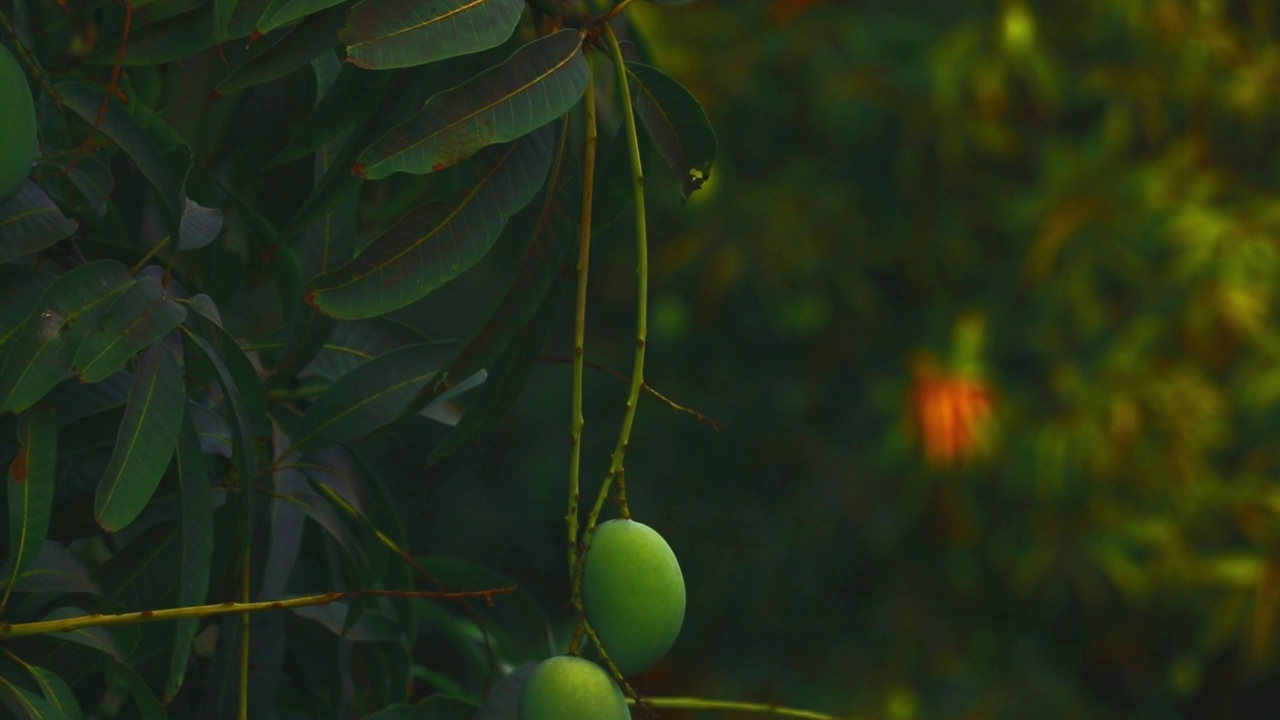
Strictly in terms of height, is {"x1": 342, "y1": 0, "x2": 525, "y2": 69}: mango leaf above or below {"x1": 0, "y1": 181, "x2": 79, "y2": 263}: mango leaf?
above

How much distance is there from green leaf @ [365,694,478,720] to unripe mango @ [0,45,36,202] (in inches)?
9.6

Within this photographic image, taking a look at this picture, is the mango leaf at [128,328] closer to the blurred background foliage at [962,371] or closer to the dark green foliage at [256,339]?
the dark green foliage at [256,339]

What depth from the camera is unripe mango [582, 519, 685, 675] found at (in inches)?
20.3

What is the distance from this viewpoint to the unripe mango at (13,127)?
1.60ft

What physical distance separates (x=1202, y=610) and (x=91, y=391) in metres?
1.71

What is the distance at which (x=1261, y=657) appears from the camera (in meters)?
1.84

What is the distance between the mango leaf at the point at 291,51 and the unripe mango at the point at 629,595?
22 cm

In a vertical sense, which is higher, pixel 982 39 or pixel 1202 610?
pixel 982 39

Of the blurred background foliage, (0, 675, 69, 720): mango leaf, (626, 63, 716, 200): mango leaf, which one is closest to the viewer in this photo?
(0, 675, 69, 720): mango leaf

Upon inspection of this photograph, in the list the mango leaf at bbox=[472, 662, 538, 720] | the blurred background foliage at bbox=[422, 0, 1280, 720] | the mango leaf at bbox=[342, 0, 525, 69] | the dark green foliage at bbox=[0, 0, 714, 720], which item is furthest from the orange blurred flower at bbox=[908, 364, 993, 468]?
the mango leaf at bbox=[342, 0, 525, 69]

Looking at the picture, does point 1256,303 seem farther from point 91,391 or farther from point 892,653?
point 91,391

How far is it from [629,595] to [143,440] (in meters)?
0.18

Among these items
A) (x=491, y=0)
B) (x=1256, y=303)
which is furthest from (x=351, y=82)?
(x=1256, y=303)

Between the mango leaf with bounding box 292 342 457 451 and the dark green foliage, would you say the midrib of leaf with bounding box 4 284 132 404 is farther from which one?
the mango leaf with bounding box 292 342 457 451
